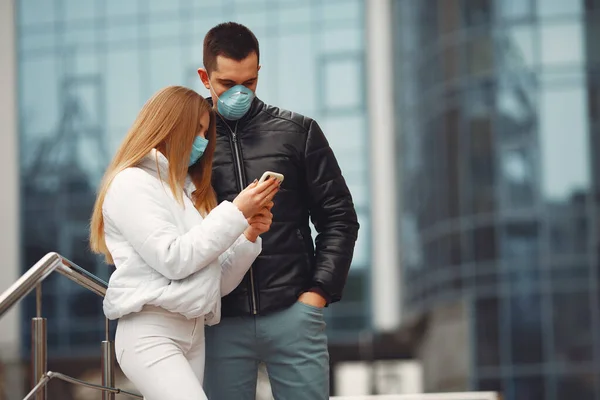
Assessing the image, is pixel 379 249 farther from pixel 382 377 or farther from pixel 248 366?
pixel 248 366

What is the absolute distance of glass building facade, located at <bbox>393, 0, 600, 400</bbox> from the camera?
23.7m

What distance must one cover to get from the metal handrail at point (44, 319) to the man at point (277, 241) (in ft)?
2.50

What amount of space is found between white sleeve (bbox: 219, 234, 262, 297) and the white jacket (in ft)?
0.23

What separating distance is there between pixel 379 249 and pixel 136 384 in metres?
28.3

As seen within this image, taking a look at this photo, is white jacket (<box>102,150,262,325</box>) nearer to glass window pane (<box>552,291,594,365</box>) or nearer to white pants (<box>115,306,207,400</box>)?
white pants (<box>115,306,207,400</box>)

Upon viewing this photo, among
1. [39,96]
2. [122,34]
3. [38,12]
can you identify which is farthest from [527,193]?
[38,12]

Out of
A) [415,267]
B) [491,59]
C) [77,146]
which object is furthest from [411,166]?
[77,146]

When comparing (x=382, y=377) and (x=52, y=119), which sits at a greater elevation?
(x=52, y=119)

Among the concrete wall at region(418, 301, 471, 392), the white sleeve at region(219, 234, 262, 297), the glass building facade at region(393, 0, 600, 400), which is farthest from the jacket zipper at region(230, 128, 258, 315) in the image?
the concrete wall at region(418, 301, 471, 392)

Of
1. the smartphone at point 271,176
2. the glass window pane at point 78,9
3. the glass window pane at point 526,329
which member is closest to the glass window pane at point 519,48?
the glass window pane at point 526,329

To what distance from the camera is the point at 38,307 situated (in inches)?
212

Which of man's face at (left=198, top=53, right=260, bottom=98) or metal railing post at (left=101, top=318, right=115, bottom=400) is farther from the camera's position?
metal railing post at (left=101, top=318, right=115, bottom=400)

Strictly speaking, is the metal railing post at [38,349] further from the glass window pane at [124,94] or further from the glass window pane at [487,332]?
the glass window pane at [124,94]

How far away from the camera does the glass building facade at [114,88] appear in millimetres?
33500
